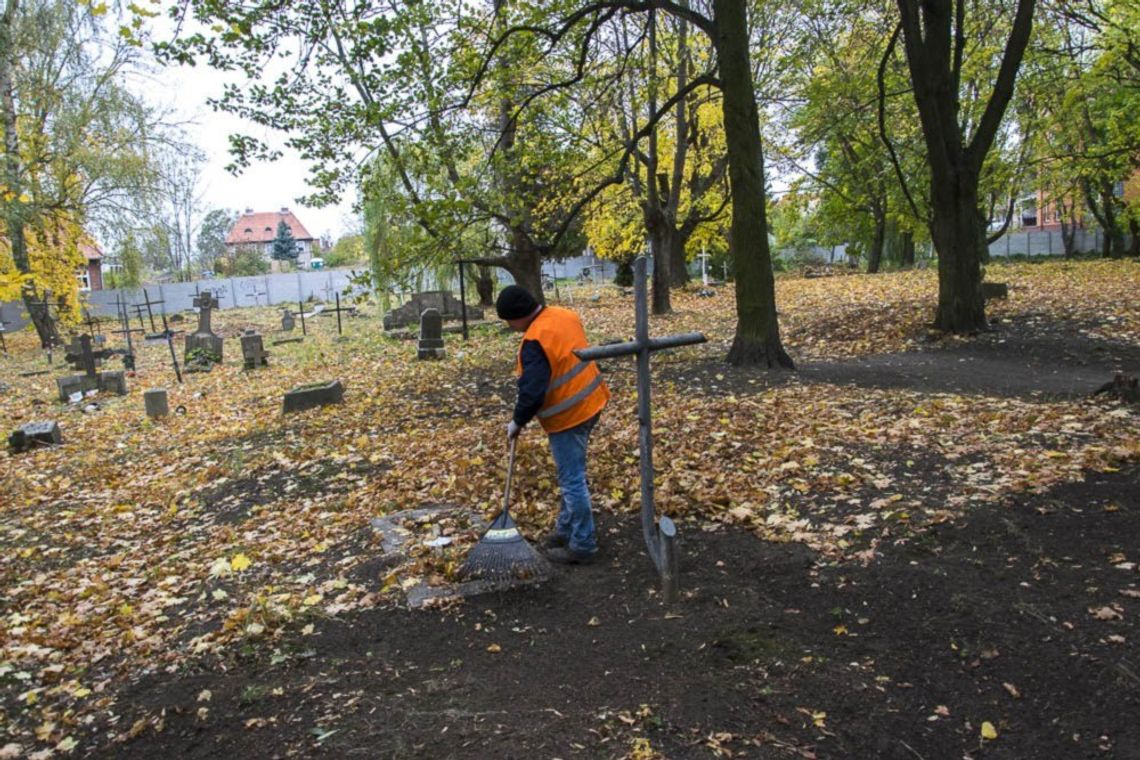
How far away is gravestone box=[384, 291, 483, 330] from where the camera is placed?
85.1 feet

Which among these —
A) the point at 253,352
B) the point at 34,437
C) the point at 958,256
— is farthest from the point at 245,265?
the point at 958,256

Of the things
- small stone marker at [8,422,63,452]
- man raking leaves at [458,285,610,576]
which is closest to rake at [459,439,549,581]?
man raking leaves at [458,285,610,576]

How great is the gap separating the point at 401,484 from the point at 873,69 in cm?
1437

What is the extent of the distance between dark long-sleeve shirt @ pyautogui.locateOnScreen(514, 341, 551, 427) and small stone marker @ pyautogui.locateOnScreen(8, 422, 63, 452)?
9737 mm

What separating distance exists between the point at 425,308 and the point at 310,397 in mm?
15292

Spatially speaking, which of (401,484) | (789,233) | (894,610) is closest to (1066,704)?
(894,610)

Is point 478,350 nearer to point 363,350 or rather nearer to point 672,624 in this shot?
point 363,350

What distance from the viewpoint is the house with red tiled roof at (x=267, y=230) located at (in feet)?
306

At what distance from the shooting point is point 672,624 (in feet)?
13.2

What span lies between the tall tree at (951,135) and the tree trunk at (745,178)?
128 inches

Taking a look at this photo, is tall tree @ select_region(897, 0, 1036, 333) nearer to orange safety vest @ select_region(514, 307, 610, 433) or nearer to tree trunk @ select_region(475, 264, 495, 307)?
orange safety vest @ select_region(514, 307, 610, 433)

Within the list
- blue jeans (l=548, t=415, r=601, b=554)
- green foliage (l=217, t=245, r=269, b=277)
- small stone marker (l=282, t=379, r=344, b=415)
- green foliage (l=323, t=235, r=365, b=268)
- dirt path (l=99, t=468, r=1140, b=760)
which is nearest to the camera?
dirt path (l=99, t=468, r=1140, b=760)

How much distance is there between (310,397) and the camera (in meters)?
11.6

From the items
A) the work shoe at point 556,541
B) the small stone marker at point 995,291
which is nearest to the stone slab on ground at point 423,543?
the work shoe at point 556,541
